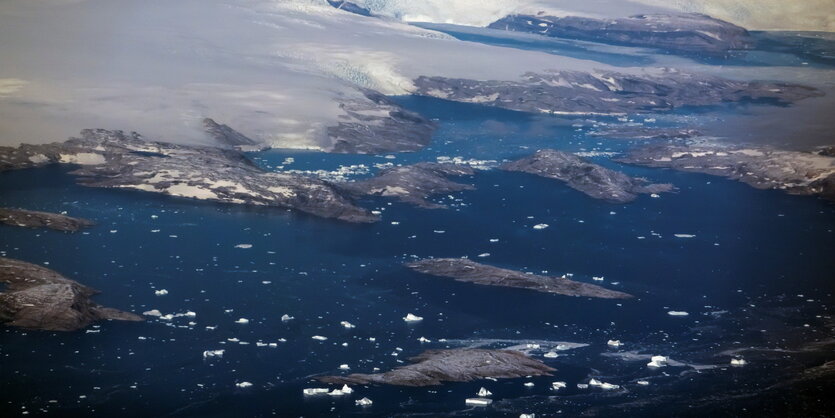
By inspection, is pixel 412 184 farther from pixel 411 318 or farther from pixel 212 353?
pixel 212 353

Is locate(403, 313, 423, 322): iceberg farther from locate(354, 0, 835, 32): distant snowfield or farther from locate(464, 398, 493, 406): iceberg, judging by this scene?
locate(354, 0, 835, 32): distant snowfield

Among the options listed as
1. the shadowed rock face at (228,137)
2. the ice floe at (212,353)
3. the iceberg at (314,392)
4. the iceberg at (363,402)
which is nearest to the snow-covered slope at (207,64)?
the shadowed rock face at (228,137)

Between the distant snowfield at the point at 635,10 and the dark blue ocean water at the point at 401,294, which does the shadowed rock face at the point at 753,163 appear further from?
the distant snowfield at the point at 635,10

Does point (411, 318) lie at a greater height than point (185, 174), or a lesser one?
lesser

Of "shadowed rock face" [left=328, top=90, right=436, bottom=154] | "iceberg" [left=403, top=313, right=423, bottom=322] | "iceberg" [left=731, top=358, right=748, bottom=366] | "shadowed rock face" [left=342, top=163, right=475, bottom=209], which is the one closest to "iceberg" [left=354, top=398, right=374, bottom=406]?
"iceberg" [left=403, top=313, right=423, bottom=322]

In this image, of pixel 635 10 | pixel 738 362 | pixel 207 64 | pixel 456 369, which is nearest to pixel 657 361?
pixel 738 362

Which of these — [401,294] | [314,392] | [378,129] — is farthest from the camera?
[378,129]

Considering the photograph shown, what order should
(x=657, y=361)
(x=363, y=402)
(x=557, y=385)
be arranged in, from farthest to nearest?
(x=657, y=361) < (x=557, y=385) < (x=363, y=402)
